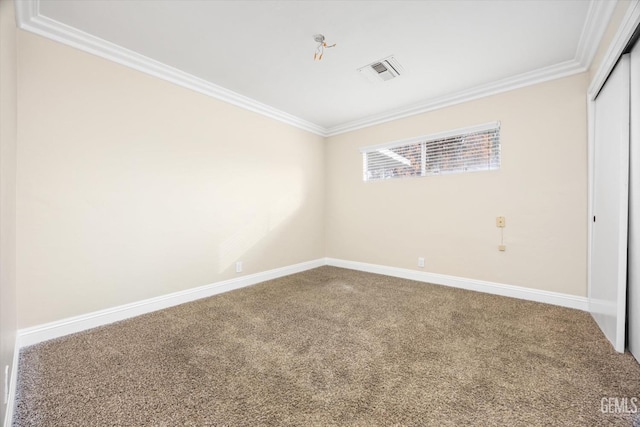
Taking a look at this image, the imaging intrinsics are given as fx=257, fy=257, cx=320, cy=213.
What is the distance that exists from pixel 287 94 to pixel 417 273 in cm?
294

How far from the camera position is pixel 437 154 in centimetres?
345

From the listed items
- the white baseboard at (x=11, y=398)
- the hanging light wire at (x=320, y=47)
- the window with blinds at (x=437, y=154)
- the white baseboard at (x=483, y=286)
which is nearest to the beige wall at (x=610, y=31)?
the window with blinds at (x=437, y=154)

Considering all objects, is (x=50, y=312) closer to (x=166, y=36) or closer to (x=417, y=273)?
(x=166, y=36)

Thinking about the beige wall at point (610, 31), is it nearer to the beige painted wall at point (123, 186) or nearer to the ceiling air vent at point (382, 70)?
the ceiling air vent at point (382, 70)

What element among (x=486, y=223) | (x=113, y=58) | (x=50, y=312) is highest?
(x=113, y=58)

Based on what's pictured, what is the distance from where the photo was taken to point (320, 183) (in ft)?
15.0

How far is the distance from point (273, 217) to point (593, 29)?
12.0ft

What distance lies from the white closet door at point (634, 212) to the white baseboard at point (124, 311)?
3409 mm

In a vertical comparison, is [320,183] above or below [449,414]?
above

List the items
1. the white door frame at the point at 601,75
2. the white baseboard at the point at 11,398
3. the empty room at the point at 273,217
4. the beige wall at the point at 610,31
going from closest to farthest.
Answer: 1. the white baseboard at the point at 11,398
2. the empty room at the point at 273,217
3. the white door frame at the point at 601,75
4. the beige wall at the point at 610,31

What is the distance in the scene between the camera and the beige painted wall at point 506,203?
258 cm

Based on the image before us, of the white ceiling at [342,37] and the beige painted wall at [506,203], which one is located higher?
the white ceiling at [342,37]

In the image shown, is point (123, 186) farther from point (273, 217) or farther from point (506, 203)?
point (506, 203)

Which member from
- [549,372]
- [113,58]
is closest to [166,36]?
[113,58]
